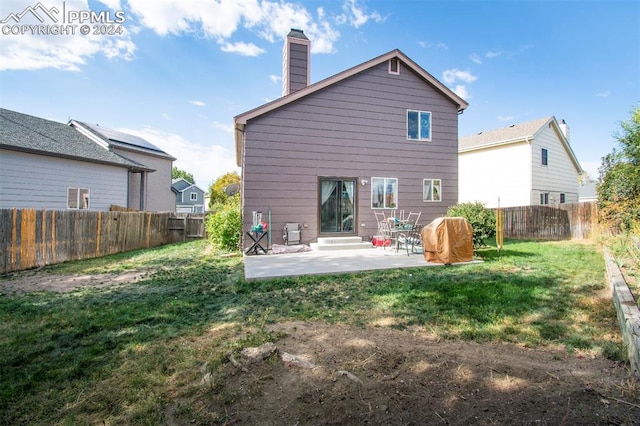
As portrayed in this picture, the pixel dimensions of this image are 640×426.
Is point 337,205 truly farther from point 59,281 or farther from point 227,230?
point 59,281

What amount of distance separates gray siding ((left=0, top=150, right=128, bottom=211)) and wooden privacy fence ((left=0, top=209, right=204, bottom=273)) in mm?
3731

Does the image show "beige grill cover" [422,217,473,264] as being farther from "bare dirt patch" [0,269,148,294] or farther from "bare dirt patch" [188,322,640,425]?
"bare dirt patch" [0,269,148,294]

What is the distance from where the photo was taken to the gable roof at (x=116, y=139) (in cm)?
1752

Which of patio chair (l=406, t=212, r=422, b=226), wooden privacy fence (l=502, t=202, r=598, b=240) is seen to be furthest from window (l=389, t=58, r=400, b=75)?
wooden privacy fence (l=502, t=202, r=598, b=240)

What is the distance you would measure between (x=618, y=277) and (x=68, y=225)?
1276 cm

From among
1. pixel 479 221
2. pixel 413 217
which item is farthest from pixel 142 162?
pixel 479 221

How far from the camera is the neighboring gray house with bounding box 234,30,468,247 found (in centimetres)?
995

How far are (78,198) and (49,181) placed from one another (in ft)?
4.31

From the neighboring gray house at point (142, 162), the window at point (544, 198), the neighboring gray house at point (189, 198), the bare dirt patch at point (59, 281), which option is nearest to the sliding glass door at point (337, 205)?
the bare dirt patch at point (59, 281)

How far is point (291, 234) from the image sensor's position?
9.97 meters

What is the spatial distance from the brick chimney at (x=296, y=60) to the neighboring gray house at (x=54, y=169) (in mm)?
9874

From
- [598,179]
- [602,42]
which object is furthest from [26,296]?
[602,42]

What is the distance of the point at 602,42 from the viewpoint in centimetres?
1278

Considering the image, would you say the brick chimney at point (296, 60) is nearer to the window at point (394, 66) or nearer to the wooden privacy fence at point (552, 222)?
the window at point (394, 66)
